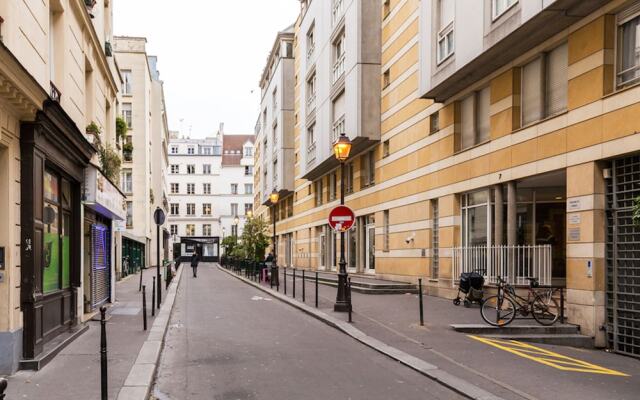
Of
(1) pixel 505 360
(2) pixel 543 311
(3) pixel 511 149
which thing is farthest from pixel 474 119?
(1) pixel 505 360

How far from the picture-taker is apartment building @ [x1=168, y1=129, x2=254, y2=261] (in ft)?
305

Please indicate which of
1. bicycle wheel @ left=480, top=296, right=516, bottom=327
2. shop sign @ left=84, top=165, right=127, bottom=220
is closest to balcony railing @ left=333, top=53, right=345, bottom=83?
shop sign @ left=84, top=165, right=127, bottom=220

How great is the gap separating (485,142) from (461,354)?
810 centimetres

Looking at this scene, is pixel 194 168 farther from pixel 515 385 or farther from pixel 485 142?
pixel 515 385

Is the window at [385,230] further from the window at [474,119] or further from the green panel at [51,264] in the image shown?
the green panel at [51,264]

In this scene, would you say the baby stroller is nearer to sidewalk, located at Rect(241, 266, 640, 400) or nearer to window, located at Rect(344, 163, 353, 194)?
sidewalk, located at Rect(241, 266, 640, 400)

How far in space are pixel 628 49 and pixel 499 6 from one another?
3.80 metres

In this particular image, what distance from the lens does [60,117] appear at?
9.28 metres

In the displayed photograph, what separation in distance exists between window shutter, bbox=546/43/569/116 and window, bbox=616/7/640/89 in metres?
1.63

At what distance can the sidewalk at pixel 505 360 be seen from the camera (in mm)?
7848

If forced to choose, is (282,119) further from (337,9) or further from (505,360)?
(505,360)

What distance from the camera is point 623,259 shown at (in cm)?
1121

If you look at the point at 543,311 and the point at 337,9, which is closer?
the point at 543,311

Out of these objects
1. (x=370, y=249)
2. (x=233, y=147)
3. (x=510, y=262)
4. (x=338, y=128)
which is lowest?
(x=370, y=249)
